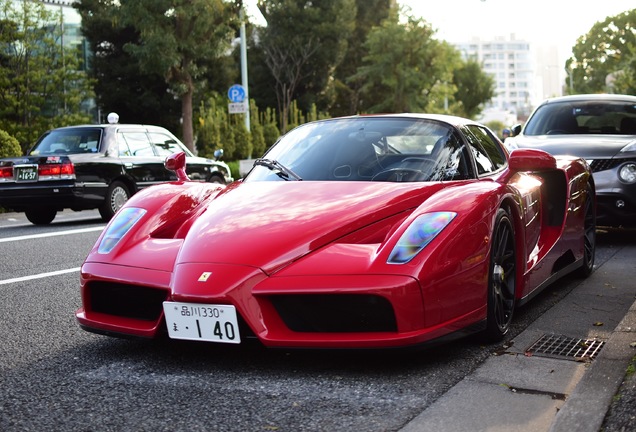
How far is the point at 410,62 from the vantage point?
154 feet

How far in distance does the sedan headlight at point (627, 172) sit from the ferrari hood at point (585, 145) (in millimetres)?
161

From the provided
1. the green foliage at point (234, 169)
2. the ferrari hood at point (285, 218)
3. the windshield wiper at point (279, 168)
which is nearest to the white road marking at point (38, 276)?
the windshield wiper at point (279, 168)

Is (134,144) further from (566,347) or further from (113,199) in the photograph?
(566,347)

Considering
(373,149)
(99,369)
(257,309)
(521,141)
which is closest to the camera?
(257,309)

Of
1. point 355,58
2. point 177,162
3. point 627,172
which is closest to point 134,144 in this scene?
point 627,172

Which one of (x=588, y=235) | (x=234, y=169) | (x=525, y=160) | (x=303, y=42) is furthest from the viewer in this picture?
(x=303, y=42)

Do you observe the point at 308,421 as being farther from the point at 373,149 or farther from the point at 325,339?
the point at 373,149

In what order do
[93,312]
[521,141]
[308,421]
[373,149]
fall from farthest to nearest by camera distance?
[521,141], [373,149], [93,312], [308,421]

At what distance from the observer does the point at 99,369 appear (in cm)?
418

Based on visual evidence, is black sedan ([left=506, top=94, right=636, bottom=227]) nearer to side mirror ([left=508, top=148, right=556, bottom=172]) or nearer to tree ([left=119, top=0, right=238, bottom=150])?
side mirror ([left=508, top=148, right=556, bottom=172])

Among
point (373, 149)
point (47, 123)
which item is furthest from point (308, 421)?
point (47, 123)

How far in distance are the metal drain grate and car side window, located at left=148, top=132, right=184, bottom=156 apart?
10.5 m

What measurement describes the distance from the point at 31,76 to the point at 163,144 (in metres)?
10.1

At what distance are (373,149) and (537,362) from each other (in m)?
1.52
